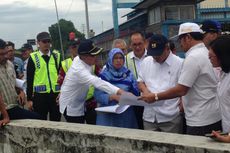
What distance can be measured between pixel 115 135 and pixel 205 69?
104cm

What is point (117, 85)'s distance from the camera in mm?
4734

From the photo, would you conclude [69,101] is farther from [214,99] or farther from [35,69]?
[214,99]

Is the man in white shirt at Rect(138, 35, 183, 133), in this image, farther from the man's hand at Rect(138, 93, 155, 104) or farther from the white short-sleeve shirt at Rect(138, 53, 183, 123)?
the man's hand at Rect(138, 93, 155, 104)

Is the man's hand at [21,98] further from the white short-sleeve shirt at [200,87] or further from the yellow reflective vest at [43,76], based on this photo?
the white short-sleeve shirt at [200,87]

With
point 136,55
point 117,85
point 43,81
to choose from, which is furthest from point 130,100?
point 43,81

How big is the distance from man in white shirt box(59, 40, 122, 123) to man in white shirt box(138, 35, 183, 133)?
38cm

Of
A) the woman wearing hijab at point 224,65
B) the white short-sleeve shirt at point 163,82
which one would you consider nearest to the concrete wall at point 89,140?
the woman wearing hijab at point 224,65

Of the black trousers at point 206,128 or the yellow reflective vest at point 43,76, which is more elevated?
the yellow reflective vest at point 43,76

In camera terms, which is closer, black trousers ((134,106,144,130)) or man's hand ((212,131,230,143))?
man's hand ((212,131,230,143))

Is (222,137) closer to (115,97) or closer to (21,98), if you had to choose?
(115,97)

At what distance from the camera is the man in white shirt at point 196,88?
379 cm

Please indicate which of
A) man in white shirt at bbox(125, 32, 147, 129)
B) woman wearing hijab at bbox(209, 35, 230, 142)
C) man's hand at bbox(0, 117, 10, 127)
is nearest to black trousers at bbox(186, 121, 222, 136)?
woman wearing hijab at bbox(209, 35, 230, 142)

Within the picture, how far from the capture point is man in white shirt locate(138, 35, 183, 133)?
436 centimetres

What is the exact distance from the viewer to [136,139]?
10.9ft
